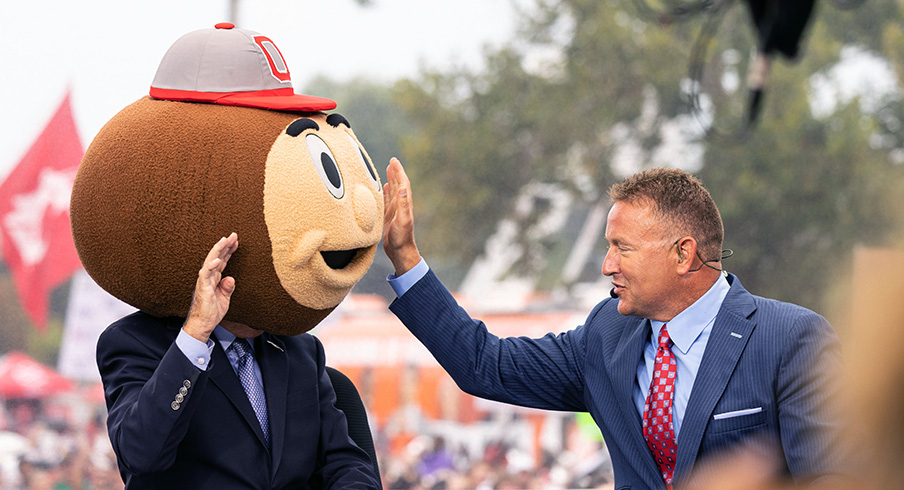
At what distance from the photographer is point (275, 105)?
1.67m

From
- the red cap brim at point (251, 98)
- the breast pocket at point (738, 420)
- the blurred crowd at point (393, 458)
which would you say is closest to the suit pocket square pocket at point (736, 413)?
the breast pocket at point (738, 420)

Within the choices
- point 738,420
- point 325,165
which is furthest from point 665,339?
point 325,165

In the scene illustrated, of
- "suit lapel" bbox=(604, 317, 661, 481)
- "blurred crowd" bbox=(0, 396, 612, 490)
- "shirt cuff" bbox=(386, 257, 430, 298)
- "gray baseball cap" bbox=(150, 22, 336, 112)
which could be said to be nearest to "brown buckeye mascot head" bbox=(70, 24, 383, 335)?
"gray baseball cap" bbox=(150, 22, 336, 112)

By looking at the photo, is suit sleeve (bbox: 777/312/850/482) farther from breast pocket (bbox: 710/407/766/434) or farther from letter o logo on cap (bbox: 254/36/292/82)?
letter o logo on cap (bbox: 254/36/292/82)

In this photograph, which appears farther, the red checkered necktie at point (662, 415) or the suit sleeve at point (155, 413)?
the red checkered necktie at point (662, 415)

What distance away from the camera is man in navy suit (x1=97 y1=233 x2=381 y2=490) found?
1449mm

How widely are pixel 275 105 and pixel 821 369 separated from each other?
1.18 meters

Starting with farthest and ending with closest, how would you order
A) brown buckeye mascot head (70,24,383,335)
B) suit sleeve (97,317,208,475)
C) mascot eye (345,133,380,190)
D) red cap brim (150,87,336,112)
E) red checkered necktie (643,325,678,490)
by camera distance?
red checkered necktie (643,325,678,490) < mascot eye (345,133,380,190) < red cap brim (150,87,336,112) < brown buckeye mascot head (70,24,383,335) < suit sleeve (97,317,208,475)

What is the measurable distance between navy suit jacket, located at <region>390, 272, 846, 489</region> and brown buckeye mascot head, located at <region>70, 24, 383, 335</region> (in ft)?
1.53

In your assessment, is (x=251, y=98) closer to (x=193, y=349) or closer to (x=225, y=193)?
(x=225, y=193)

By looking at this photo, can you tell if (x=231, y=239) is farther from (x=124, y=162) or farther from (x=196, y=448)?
(x=196, y=448)

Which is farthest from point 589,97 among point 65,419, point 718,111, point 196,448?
point 196,448

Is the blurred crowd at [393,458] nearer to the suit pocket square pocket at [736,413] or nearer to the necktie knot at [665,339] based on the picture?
the necktie knot at [665,339]

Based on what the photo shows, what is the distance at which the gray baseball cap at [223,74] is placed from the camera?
165 centimetres
